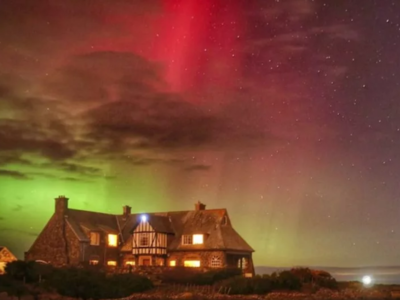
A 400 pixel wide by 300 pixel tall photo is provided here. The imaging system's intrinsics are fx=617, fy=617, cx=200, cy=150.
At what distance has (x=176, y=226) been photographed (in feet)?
250

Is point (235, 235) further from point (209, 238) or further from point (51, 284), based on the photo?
point (51, 284)

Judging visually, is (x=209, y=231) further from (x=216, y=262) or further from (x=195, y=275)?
(x=195, y=275)

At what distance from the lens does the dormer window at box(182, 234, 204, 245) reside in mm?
72188

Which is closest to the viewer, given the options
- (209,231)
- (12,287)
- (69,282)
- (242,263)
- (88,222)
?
(12,287)

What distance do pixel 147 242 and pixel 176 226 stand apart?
15.5 ft

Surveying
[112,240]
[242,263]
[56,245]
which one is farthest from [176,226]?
[56,245]

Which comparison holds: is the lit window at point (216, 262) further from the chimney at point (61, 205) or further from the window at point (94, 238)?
the chimney at point (61, 205)

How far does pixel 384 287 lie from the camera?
56.5 m

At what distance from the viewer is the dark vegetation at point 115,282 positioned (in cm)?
5350

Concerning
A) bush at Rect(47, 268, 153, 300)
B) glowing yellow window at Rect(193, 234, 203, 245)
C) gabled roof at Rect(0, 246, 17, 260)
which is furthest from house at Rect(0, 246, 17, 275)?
glowing yellow window at Rect(193, 234, 203, 245)

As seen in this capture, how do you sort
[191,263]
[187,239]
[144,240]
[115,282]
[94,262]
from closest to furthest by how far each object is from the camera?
1. [115,282]
2. [191,263]
3. [94,262]
4. [187,239]
5. [144,240]

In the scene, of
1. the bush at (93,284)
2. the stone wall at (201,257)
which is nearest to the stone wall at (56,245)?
the stone wall at (201,257)

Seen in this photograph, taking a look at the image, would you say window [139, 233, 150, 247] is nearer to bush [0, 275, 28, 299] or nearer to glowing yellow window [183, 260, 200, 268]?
glowing yellow window [183, 260, 200, 268]

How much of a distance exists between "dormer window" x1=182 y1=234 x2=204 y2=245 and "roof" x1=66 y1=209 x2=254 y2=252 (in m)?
0.43
